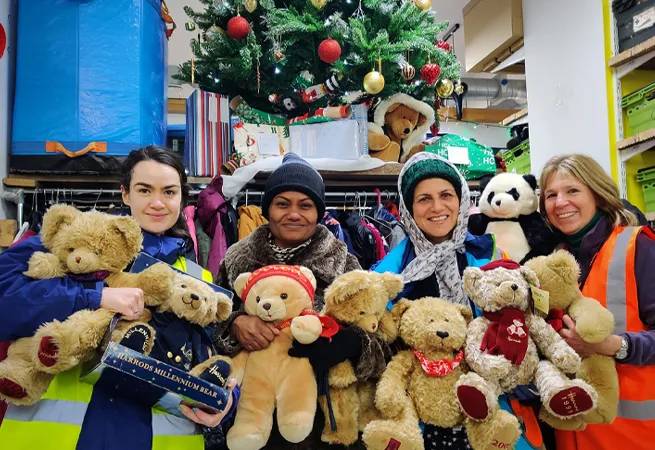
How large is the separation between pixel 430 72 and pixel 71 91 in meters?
1.88

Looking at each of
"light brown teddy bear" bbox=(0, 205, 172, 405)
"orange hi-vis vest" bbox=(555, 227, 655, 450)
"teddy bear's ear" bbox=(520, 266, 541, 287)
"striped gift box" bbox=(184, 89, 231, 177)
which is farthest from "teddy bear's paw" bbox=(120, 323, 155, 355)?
"striped gift box" bbox=(184, 89, 231, 177)

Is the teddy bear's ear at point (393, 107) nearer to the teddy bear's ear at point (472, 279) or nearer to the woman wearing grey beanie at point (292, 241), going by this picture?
the woman wearing grey beanie at point (292, 241)

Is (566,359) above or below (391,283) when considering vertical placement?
below

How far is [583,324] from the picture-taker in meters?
A: 1.27

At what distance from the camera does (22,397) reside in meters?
1.12

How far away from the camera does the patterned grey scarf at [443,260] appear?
1.55 metres

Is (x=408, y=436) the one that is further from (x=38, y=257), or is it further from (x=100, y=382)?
(x=38, y=257)

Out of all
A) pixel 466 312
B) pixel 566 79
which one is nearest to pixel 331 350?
pixel 466 312

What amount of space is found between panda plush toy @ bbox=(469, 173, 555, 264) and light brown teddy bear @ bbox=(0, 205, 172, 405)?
4.49ft

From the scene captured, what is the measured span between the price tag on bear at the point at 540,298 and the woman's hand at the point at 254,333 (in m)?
0.71

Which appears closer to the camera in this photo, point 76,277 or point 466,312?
point 76,277

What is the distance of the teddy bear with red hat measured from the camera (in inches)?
48.3

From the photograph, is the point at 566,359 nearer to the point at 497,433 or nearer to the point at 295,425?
the point at 497,433

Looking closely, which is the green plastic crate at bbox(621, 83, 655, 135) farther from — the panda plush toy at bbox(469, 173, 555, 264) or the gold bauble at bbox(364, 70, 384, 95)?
the gold bauble at bbox(364, 70, 384, 95)
